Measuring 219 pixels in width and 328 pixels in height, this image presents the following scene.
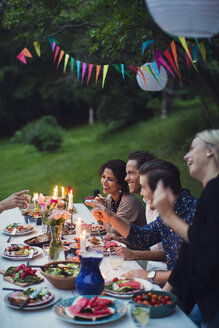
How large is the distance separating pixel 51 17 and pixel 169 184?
6069mm

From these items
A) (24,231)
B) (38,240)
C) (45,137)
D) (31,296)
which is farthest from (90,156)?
(31,296)

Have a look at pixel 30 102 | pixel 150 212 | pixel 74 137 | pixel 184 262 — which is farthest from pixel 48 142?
pixel 184 262

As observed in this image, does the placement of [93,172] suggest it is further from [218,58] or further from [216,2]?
[216,2]

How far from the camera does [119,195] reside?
459cm

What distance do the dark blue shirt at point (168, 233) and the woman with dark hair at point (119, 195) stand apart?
819 mm

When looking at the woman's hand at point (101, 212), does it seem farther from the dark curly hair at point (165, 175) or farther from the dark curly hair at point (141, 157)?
the dark curly hair at point (141, 157)

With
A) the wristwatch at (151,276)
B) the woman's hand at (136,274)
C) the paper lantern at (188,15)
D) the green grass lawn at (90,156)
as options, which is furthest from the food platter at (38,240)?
the green grass lawn at (90,156)

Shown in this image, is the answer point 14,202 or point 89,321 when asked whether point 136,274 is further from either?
point 14,202

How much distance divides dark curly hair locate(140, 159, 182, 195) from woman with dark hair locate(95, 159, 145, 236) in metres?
1.13

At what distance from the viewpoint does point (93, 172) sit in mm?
12328

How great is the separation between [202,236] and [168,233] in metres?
1.12

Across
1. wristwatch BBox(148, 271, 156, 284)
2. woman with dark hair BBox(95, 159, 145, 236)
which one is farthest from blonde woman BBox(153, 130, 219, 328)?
woman with dark hair BBox(95, 159, 145, 236)

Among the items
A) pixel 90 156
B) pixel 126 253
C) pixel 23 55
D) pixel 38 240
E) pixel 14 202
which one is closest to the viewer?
pixel 126 253

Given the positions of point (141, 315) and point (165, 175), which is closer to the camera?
point (141, 315)
